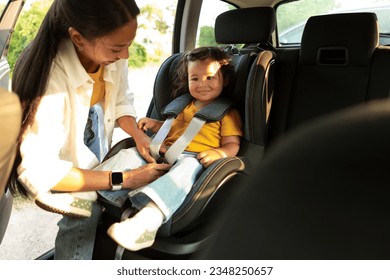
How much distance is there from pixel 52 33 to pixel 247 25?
1143 mm

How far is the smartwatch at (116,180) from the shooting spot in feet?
4.72

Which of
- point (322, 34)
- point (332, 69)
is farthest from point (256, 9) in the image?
point (332, 69)

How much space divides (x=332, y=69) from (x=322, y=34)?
0.17 metres

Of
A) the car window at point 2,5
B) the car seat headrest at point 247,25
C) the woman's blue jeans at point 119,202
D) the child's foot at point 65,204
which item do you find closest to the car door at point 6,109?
the car window at point 2,5

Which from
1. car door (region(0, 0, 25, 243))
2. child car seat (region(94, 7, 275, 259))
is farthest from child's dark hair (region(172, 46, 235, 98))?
car door (region(0, 0, 25, 243))

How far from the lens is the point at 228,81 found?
1895 millimetres

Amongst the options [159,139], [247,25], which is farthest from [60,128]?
[247,25]

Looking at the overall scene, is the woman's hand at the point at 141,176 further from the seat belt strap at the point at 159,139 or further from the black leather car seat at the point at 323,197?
the black leather car seat at the point at 323,197

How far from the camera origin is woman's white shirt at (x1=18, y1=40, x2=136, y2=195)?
1.18m

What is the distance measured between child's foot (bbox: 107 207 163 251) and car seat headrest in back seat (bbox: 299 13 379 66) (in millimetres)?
1111

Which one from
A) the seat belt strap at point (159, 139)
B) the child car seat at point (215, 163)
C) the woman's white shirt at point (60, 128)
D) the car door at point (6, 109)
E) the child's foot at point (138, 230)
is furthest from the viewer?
the seat belt strap at point (159, 139)

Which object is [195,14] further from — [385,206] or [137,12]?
[385,206]

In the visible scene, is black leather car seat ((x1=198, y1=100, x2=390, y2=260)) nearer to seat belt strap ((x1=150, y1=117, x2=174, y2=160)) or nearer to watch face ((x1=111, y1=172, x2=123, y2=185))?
watch face ((x1=111, y1=172, x2=123, y2=185))

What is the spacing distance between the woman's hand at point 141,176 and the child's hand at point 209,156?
17cm
